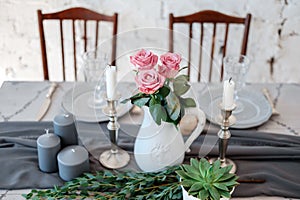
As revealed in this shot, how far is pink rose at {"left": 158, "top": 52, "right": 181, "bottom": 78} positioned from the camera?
37.5 inches

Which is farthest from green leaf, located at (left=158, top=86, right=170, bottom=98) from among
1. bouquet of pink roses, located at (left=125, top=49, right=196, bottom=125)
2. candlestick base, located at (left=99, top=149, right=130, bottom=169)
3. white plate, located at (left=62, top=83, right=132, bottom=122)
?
white plate, located at (left=62, top=83, right=132, bottom=122)

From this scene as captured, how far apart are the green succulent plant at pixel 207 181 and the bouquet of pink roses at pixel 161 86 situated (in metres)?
0.14

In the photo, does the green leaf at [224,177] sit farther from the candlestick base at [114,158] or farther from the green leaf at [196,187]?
the candlestick base at [114,158]

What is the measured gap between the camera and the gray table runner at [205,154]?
1068 millimetres

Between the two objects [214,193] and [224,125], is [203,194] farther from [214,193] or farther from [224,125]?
[224,125]

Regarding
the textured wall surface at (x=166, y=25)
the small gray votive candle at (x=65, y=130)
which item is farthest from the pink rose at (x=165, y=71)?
the textured wall surface at (x=166, y=25)

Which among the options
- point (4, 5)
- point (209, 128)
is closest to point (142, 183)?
point (209, 128)

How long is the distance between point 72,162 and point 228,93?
0.42 meters

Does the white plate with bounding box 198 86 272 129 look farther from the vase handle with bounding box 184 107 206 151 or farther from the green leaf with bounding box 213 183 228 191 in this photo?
the green leaf with bounding box 213 183 228 191

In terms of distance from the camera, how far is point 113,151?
3.81ft

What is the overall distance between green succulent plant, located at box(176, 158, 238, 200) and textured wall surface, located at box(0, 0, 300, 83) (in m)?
1.16

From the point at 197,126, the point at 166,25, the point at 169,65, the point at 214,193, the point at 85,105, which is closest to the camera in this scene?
the point at 214,193

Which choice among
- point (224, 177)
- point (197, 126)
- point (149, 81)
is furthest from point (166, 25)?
point (224, 177)

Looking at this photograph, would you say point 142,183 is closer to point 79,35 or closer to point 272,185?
point 272,185
